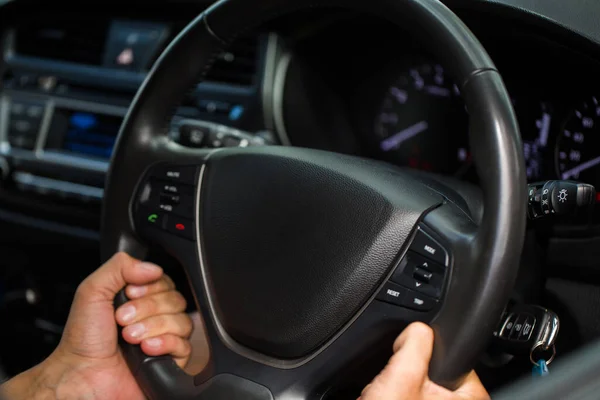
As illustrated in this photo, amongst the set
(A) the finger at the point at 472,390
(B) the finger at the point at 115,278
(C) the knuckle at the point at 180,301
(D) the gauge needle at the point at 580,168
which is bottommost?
(C) the knuckle at the point at 180,301

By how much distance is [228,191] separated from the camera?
1090 millimetres

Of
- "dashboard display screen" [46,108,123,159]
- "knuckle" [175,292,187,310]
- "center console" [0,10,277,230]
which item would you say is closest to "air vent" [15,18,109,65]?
"center console" [0,10,277,230]

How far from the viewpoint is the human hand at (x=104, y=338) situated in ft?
3.67

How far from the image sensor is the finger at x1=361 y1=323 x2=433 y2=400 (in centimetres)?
82

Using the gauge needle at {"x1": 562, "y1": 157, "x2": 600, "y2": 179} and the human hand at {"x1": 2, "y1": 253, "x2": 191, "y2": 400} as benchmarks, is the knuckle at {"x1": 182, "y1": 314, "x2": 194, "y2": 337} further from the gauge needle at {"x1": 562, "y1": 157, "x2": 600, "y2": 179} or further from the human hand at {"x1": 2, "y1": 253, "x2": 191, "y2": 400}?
the gauge needle at {"x1": 562, "y1": 157, "x2": 600, "y2": 179}

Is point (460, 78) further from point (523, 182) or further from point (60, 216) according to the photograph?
point (60, 216)

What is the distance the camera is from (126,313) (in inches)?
44.4

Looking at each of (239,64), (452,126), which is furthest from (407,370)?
(239,64)

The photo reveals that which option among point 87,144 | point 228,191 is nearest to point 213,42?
point 228,191

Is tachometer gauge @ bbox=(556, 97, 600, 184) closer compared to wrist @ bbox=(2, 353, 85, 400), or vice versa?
wrist @ bbox=(2, 353, 85, 400)

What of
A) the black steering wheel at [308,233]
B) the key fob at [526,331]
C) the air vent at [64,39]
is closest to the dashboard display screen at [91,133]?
the air vent at [64,39]

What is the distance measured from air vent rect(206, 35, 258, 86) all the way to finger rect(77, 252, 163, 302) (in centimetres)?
86

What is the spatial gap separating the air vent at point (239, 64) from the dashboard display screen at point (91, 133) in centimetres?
31

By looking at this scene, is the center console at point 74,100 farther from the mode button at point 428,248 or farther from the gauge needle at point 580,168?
the mode button at point 428,248
